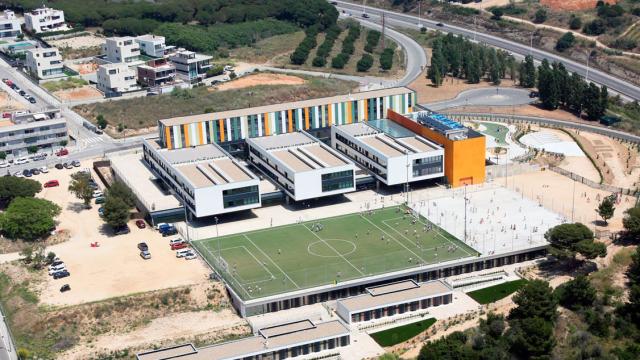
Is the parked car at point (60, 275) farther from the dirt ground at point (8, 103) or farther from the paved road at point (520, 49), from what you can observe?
the paved road at point (520, 49)

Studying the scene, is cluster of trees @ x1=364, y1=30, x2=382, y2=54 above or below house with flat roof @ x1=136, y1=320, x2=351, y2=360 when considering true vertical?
above

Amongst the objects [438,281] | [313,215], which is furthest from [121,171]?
[438,281]

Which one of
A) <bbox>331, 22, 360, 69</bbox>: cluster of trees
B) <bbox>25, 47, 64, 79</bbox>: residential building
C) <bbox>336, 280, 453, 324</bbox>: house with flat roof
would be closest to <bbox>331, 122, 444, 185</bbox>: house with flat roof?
<bbox>336, 280, 453, 324</bbox>: house with flat roof

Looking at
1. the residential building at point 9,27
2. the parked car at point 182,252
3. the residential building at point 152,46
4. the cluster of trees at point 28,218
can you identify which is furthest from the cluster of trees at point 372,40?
the parked car at point 182,252

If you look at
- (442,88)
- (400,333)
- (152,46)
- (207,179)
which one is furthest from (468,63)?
(400,333)

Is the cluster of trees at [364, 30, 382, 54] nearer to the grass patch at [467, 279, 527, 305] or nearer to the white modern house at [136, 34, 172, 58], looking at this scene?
the white modern house at [136, 34, 172, 58]

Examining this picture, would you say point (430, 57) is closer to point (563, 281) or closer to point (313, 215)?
point (313, 215)

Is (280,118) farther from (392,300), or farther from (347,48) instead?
(347,48)
